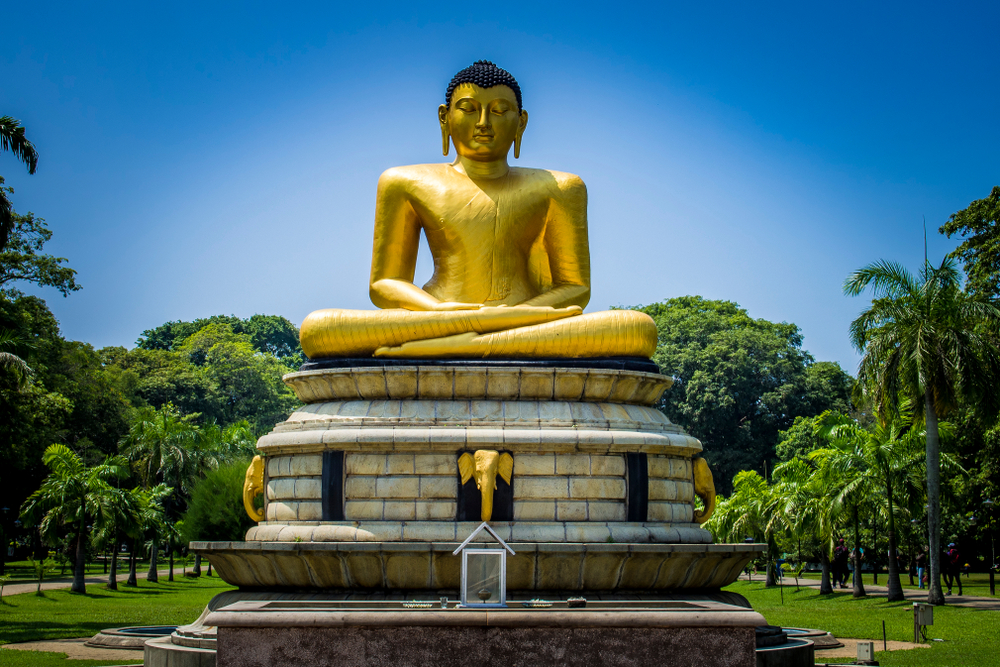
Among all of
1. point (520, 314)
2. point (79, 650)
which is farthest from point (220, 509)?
point (520, 314)

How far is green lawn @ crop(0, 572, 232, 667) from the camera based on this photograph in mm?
13727

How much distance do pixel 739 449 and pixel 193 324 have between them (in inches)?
1631

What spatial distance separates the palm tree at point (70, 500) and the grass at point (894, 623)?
17549 mm

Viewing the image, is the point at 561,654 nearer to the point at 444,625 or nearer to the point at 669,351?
the point at 444,625

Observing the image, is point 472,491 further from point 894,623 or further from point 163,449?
point 163,449

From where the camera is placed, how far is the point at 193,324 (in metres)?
70.4

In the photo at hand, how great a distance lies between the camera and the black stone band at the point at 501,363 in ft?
41.2

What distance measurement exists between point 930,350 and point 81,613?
60.7ft

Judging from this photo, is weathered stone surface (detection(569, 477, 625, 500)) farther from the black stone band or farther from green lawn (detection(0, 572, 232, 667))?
green lawn (detection(0, 572, 232, 667))

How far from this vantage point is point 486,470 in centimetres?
1157

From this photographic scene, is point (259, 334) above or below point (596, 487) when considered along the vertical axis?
above

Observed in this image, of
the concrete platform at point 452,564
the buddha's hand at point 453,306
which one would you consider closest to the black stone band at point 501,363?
the buddha's hand at point 453,306

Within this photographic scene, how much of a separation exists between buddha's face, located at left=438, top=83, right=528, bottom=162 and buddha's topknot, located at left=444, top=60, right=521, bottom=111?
0.06m

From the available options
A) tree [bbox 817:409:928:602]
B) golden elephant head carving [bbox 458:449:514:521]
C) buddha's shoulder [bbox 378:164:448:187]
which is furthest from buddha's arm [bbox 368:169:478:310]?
tree [bbox 817:409:928:602]
